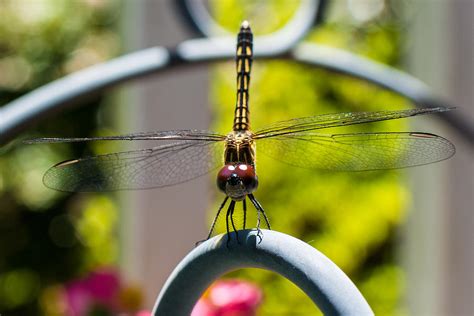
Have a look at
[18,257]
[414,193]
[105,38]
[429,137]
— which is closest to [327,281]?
[429,137]

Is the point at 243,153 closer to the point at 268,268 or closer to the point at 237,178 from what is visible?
the point at 237,178

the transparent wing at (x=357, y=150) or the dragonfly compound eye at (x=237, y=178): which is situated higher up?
the transparent wing at (x=357, y=150)

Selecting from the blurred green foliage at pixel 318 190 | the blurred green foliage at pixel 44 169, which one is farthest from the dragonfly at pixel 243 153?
the blurred green foliage at pixel 318 190

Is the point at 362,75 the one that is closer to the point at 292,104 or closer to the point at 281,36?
the point at 281,36

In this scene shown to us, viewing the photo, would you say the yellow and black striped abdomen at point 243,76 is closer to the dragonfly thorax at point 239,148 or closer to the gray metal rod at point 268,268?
the dragonfly thorax at point 239,148

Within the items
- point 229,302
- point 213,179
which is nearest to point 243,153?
point 229,302

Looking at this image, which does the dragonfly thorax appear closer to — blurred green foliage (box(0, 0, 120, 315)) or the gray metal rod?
the gray metal rod
